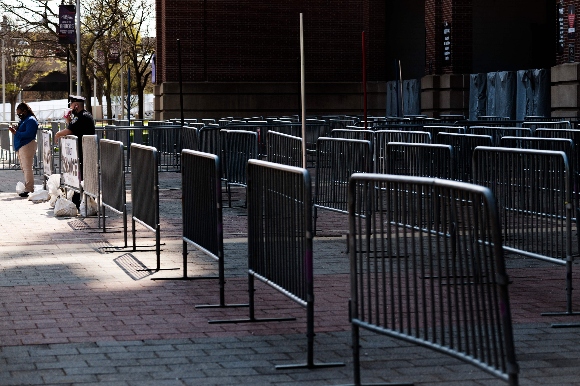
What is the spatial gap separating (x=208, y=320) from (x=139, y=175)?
3868mm

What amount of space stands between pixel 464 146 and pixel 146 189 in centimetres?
399

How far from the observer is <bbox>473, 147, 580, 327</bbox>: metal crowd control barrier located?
8.59 meters

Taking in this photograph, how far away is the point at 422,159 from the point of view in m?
11.4

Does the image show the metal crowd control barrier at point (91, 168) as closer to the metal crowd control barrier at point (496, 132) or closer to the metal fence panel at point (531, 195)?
the metal crowd control barrier at point (496, 132)

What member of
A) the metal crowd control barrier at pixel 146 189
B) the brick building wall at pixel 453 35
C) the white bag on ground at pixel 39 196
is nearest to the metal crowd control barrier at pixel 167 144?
the white bag on ground at pixel 39 196

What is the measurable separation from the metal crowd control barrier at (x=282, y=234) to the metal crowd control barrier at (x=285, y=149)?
686 cm

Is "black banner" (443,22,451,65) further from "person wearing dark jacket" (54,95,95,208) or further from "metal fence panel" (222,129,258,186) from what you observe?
"person wearing dark jacket" (54,95,95,208)

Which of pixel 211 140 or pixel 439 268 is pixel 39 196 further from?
pixel 439 268

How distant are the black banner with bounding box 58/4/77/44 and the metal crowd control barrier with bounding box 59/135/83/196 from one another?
2303cm

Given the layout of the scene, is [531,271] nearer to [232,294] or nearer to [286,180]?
[232,294]

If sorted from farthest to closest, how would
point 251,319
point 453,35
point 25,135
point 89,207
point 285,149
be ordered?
1. point 453,35
2. point 25,135
3. point 89,207
4. point 285,149
5. point 251,319

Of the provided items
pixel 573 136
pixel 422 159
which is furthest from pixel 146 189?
pixel 573 136

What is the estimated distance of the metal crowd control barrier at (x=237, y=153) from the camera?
17172 mm

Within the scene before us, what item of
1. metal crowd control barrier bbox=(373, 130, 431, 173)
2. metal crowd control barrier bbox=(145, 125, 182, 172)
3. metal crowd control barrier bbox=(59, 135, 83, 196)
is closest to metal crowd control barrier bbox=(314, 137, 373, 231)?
metal crowd control barrier bbox=(373, 130, 431, 173)
